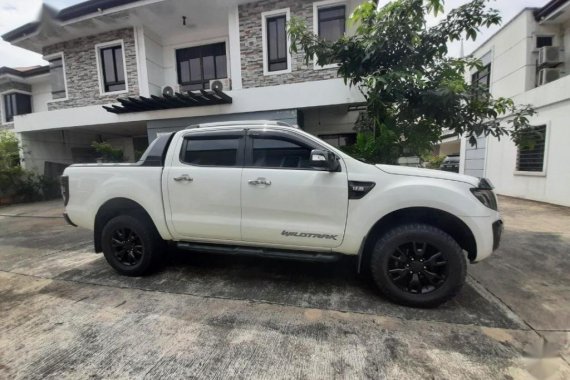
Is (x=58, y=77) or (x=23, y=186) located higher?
(x=58, y=77)

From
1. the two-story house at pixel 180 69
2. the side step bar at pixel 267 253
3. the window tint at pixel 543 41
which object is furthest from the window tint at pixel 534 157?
the side step bar at pixel 267 253

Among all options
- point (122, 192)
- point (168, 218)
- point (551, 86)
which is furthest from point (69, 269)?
point (551, 86)

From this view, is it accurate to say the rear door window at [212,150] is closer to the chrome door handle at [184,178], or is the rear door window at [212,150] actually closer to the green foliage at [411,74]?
the chrome door handle at [184,178]

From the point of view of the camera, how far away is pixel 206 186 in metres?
3.14

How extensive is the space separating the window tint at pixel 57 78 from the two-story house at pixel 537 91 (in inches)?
569

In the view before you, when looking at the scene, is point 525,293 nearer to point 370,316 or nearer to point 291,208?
point 370,316

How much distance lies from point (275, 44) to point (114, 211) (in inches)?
276

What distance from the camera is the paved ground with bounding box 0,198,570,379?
2.00m

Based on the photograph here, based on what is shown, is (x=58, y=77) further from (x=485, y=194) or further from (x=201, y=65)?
(x=485, y=194)

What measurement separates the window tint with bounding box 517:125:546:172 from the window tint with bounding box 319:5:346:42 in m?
6.36

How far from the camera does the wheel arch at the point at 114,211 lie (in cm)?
352

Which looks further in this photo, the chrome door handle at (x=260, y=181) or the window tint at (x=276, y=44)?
the window tint at (x=276, y=44)

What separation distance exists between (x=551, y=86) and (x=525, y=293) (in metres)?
8.31

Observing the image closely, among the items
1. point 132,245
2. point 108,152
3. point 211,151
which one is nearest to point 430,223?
point 211,151
